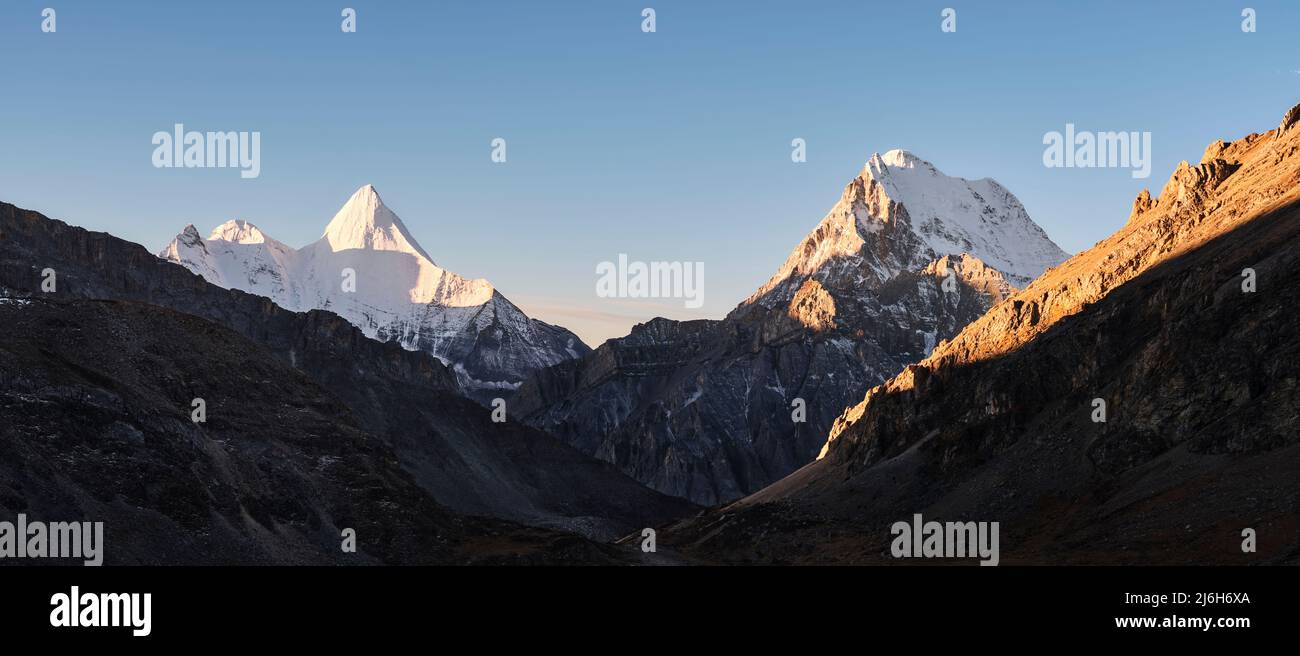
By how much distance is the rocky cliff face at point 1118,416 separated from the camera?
301ft

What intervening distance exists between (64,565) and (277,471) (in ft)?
128

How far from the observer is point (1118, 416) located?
112 m

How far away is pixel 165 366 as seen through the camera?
13438cm

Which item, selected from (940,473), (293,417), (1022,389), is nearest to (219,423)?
(293,417)

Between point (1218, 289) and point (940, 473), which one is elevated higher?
point (1218, 289)

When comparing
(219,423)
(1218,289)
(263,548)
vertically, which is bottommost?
(263,548)

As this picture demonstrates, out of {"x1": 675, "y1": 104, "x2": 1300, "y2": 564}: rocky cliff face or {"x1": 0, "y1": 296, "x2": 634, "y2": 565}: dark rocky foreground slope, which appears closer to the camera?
{"x1": 0, "y1": 296, "x2": 634, "y2": 565}: dark rocky foreground slope

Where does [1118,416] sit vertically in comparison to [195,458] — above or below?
above

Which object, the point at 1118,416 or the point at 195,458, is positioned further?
the point at 1118,416

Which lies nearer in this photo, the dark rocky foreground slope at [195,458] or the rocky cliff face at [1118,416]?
the dark rocky foreground slope at [195,458]

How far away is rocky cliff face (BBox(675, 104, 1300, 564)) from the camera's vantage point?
91.6 m
